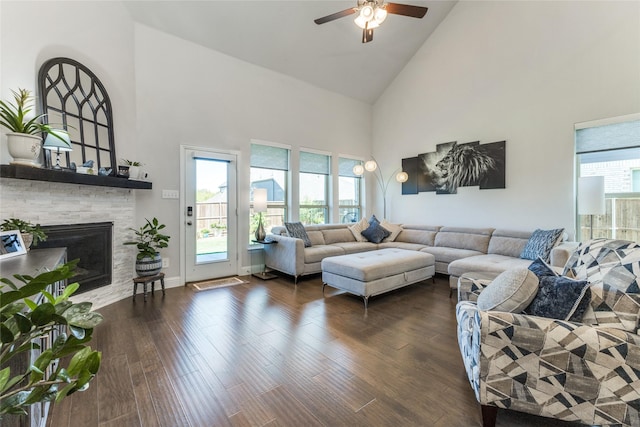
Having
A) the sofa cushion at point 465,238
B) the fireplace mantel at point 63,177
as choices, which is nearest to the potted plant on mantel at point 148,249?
the fireplace mantel at point 63,177

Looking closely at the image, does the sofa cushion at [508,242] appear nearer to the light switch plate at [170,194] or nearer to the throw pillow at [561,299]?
the throw pillow at [561,299]

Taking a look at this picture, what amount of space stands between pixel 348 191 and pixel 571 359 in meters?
5.48

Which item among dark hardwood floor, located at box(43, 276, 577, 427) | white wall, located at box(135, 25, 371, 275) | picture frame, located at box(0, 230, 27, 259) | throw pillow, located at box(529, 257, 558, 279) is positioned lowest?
dark hardwood floor, located at box(43, 276, 577, 427)

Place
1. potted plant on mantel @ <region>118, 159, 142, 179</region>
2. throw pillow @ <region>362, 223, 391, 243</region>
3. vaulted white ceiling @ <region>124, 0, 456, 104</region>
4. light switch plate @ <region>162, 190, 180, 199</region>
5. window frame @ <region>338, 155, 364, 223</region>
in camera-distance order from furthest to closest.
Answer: window frame @ <region>338, 155, 364, 223</region> < throw pillow @ <region>362, 223, 391, 243</region> < light switch plate @ <region>162, 190, 180, 199</region> < vaulted white ceiling @ <region>124, 0, 456, 104</region> < potted plant on mantel @ <region>118, 159, 142, 179</region>

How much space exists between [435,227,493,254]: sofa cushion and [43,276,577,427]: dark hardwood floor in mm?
1611

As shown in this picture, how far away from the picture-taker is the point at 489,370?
4.66 ft

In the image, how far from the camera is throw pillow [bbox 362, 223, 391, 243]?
5352mm

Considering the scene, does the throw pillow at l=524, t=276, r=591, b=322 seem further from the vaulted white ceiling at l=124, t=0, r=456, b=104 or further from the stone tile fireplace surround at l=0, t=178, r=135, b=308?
the vaulted white ceiling at l=124, t=0, r=456, b=104

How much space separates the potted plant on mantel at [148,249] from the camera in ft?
11.5

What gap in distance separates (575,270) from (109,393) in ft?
10.3

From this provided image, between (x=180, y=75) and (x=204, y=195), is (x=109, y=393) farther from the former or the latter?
(x=180, y=75)

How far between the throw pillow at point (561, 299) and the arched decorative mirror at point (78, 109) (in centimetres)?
424

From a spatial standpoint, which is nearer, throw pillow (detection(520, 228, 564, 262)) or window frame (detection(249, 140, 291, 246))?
throw pillow (detection(520, 228, 564, 262))

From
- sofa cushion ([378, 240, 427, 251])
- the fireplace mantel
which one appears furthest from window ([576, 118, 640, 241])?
the fireplace mantel
